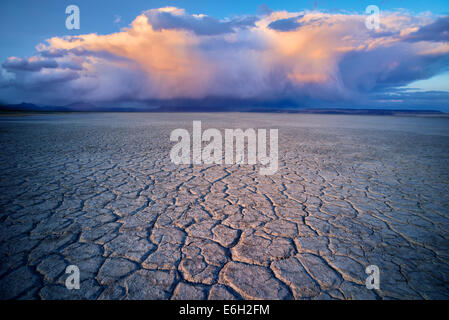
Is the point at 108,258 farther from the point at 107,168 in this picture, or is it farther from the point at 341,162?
the point at 341,162

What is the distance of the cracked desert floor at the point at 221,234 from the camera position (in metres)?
1.40

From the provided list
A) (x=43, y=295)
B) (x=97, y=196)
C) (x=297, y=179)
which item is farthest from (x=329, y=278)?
(x=97, y=196)

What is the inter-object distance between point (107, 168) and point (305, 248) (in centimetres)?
374

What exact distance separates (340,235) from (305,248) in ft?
1.47

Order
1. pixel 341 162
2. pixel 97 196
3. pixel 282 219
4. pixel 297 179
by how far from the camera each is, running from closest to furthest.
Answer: pixel 282 219, pixel 97 196, pixel 297 179, pixel 341 162

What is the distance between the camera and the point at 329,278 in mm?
1475

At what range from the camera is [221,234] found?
2.00 meters

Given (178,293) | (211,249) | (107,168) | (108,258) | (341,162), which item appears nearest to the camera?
(178,293)

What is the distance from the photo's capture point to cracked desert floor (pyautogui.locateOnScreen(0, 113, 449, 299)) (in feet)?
4.60

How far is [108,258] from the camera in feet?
5.36
